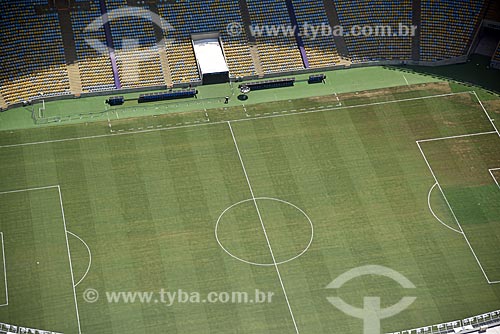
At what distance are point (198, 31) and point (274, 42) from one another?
7903 mm

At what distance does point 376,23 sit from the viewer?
114m

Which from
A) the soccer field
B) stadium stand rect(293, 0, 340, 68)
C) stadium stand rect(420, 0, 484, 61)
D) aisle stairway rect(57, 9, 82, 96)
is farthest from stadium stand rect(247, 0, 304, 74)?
aisle stairway rect(57, 9, 82, 96)

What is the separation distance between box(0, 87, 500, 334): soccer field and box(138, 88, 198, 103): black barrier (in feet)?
9.70

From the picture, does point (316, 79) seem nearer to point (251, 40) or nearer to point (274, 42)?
point (274, 42)

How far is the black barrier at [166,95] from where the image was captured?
104750mm

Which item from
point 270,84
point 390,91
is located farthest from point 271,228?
point 390,91

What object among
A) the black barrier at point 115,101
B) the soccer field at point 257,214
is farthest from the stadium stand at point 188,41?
the soccer field at point 257,214

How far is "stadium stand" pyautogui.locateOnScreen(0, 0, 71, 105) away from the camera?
104188 mm

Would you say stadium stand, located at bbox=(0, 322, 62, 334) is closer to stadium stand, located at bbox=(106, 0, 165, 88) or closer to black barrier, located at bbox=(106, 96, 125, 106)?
black barrier, located at bbox=(106, 96, 125, 106)

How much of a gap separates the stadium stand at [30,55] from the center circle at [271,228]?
76.0ft

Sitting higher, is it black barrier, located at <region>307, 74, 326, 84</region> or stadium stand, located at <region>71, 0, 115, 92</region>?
stadium stand, located at <region>71, 0, 115, 92</region>

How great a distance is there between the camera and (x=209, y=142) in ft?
329

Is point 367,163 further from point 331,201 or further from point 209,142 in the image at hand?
point 209,142

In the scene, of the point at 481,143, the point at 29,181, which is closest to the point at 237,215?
the point at 29,181
